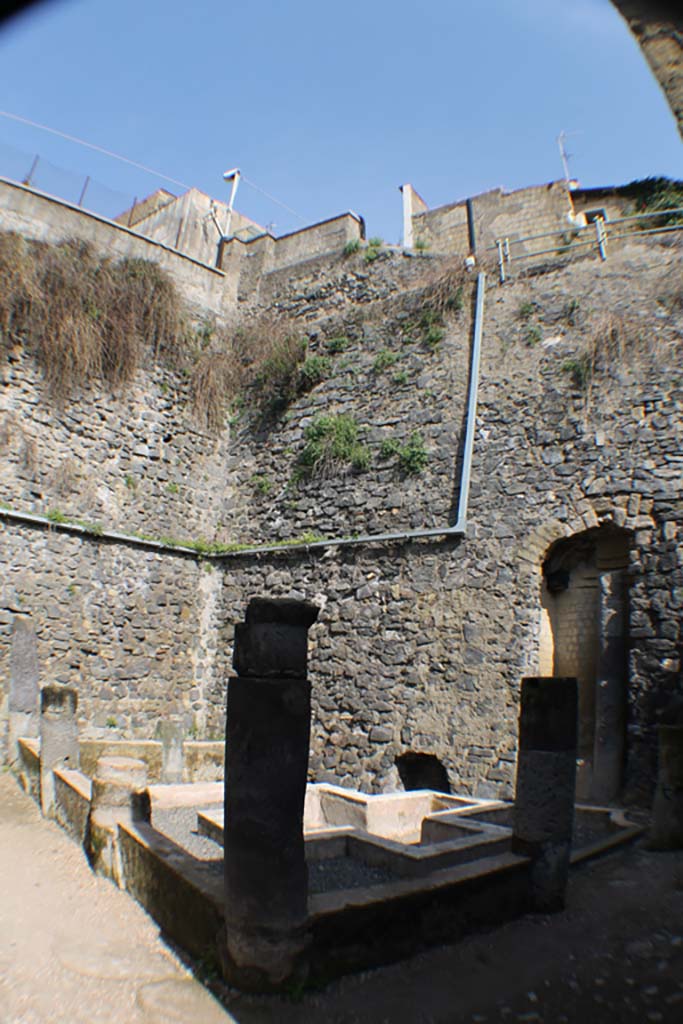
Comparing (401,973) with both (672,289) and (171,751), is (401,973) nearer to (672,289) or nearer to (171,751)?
(171,751)

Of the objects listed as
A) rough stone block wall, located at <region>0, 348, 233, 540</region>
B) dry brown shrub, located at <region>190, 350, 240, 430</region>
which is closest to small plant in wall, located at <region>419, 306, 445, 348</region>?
dry brown shrub, located at <region>190, 350, 240, 430</region>

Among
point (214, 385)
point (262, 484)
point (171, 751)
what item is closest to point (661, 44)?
point (171, 751)

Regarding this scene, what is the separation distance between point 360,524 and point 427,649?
2436 mm

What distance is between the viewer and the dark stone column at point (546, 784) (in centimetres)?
436

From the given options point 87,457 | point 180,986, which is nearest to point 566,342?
point 87,457

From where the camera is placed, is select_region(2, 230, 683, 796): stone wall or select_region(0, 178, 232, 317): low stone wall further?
select_region(0, 178, 232, 317): low stone wall

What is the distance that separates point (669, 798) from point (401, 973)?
3461 millimetres

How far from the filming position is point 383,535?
32.9 feet

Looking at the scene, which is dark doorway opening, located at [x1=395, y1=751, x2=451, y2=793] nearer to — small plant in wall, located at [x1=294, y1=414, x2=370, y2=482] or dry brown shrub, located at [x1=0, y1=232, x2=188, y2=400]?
small plant in wall, located at [x1=294, y1=414, x2=370, y2=482]

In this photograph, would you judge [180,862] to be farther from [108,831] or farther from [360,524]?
[360,524]

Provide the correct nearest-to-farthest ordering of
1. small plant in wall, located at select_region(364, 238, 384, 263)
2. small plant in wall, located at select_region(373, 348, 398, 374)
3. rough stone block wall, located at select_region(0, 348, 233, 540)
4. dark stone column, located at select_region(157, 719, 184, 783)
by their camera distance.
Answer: dark stone column, located at select_region(157, 719, 184, 783), rough stone block wall, located at select_region(0, 348, 233, 540), small plant in wall, located at select_region(373, 348, 398, 374), small plant in wall, located at select_region(364, 238, 384, 263)

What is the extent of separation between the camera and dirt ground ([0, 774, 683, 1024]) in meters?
3.05

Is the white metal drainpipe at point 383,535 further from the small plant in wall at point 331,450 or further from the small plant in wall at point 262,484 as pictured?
the small plant in wall at point 331,450

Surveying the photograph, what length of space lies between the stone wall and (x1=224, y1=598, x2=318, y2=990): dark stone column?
533cm
